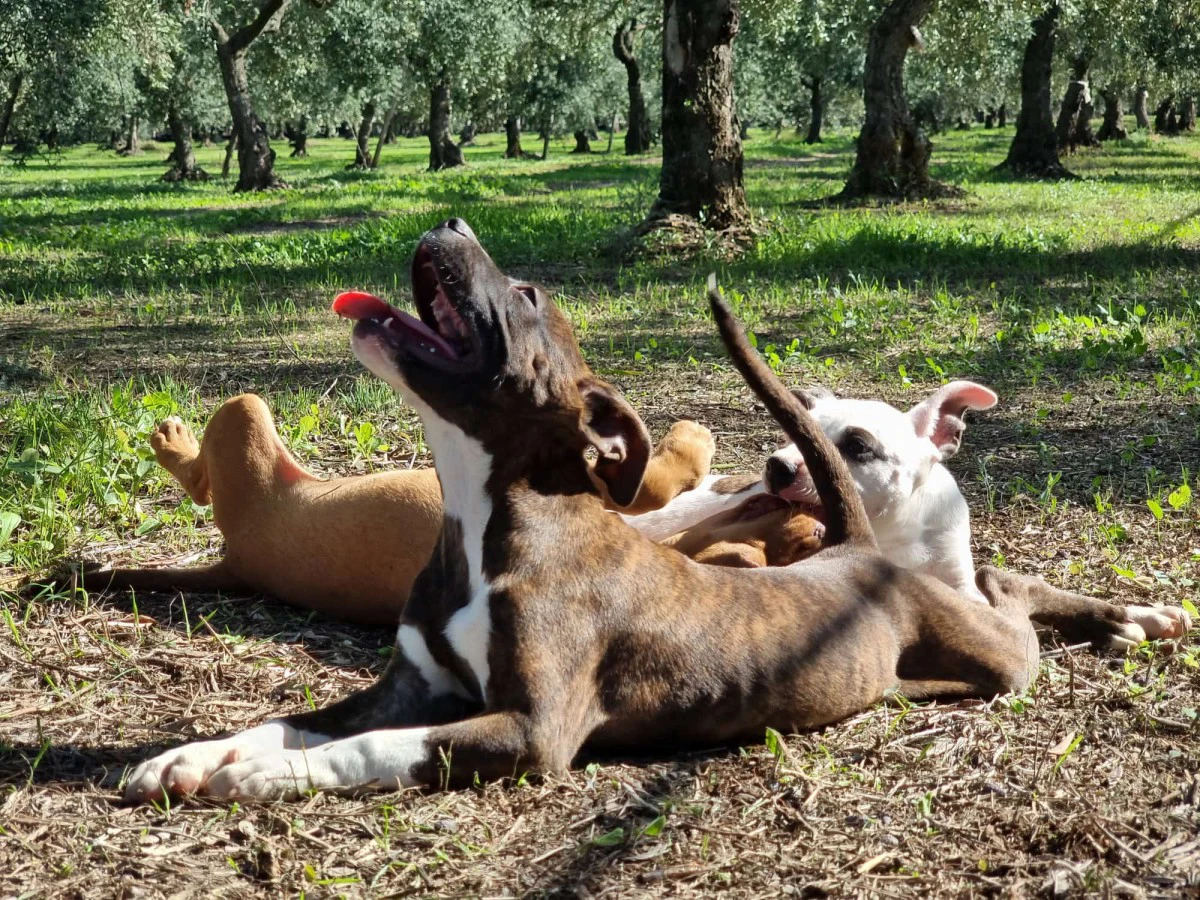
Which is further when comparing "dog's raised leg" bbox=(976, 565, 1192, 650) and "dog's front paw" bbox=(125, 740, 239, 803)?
"dog's raised leg" bbox=(976, 565, 1192, 650)

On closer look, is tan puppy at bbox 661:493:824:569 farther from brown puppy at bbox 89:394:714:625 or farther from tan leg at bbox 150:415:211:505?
tan leg at bbox 150:415:211:505

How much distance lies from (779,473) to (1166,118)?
50.7 m

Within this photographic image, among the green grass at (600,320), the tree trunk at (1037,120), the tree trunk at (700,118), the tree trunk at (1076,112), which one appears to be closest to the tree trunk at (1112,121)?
the tree trunk at (1076,112)

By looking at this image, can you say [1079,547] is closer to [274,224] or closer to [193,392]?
[193,392]

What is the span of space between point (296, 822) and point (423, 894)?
0.42m

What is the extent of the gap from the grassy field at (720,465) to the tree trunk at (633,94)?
2881cm

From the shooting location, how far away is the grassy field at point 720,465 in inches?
110

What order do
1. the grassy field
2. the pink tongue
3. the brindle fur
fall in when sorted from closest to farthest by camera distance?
the grassy field → the brindle fur → the pink tongue

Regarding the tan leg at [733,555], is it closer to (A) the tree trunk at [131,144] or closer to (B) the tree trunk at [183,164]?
(B) the tree trunk at [183,164]

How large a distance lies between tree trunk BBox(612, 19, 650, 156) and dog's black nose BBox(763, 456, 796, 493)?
36.7 metres

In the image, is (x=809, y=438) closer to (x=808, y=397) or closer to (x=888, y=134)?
(x=808, y=397)

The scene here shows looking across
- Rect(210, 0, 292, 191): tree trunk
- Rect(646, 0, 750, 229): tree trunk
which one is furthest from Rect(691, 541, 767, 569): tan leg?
Rect(210, 0, 292, 191): tree trunk

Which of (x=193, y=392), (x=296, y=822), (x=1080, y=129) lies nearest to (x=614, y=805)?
(x=296, y=822)

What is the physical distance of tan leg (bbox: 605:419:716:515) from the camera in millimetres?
4828
